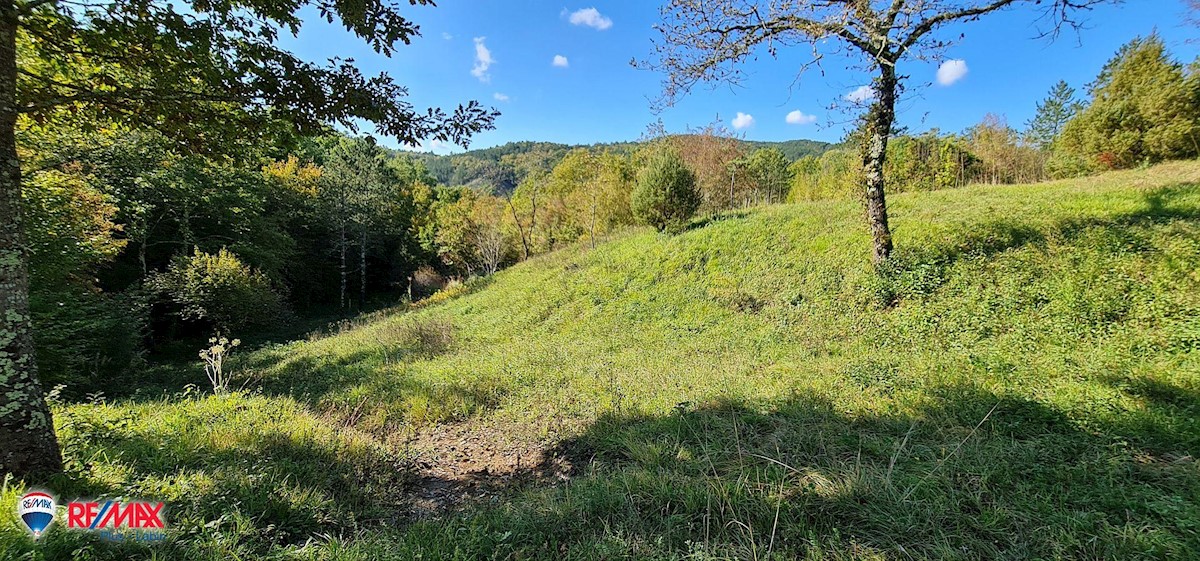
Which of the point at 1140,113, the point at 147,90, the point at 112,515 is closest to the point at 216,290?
the point at 147,90

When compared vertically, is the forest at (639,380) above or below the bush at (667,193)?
below

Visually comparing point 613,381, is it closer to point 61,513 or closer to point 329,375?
point 61,513

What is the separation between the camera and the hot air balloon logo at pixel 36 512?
6.77ft

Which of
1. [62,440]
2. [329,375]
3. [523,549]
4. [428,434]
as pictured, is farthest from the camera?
[329,375]

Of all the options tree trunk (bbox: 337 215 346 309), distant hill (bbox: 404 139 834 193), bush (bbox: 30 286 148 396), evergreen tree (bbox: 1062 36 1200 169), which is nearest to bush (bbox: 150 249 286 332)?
bush (bbox: 30 286 148 396)

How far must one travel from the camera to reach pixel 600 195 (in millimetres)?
21469

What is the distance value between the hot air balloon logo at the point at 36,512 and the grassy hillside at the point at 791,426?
5.5 inches

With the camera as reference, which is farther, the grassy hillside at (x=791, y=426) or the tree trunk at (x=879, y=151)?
the tree trunk at (x=879, y=151)

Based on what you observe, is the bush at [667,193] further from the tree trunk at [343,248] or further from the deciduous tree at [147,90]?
the tree trunk at [343,248]

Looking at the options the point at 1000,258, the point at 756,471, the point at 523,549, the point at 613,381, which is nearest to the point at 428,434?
the point at 613,381

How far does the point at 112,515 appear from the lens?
2279 mm

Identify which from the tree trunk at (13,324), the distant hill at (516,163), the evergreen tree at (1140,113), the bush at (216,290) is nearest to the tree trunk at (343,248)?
the distant hill at (516,163)

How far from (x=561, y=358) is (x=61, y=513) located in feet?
18.9

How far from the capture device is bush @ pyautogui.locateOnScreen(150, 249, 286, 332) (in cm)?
1520
